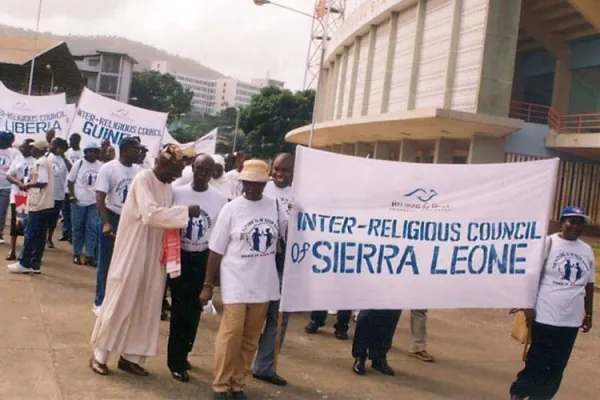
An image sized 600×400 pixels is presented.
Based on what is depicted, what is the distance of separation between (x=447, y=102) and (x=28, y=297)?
17.4 m

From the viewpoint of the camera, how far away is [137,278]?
502cm

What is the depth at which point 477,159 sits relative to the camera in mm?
21266

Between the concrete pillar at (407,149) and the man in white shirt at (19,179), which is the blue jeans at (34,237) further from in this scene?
the concrete pillar at (407,149)

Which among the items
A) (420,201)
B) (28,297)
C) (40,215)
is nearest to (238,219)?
(420,201)

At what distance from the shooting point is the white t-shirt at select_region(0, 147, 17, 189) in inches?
384

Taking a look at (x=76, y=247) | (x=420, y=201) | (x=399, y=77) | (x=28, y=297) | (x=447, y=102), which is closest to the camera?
(x=420, y=201)

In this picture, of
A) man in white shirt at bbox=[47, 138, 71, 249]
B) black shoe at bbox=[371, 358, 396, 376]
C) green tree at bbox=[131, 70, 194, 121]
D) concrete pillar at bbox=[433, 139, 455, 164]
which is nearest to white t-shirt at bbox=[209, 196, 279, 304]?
black shoe at bbox=[371, 358, 396, 376]

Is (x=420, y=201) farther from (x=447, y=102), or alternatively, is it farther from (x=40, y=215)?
(x=447, y=102)

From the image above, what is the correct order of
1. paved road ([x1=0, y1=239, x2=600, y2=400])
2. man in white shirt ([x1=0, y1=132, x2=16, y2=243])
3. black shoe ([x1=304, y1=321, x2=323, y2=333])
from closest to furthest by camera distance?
paved road ([x1=0, y1=239, x2=600, y2=400]), black shoe ([x1=304, y1=321, x2=323, y2=333]), man in white shirt ([x1=0, y1=132, x2=16, y2=243])

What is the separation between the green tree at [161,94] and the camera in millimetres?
85438

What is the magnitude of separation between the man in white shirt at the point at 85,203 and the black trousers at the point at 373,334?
4.51 m

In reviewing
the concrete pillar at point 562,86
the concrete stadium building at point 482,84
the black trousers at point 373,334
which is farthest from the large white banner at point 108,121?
the concrete pillar at point 562,86

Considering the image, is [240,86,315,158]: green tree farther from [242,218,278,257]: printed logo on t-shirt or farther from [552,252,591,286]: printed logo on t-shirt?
[242,218,278,257]: printed logo on t-shirt

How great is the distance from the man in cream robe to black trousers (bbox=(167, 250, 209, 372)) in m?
0.12
